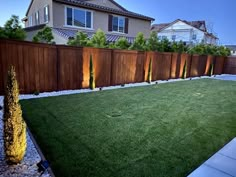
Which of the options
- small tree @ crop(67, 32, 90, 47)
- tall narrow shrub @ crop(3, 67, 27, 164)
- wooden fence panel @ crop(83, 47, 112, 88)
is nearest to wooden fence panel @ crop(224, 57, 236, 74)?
wooden fence panel @ crop(83, 47, 112, 88)

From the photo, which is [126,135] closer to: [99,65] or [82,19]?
[99,65]

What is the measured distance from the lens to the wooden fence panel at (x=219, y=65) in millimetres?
17525

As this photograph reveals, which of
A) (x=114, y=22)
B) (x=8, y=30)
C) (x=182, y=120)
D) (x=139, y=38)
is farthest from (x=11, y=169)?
(x=114, y=22)

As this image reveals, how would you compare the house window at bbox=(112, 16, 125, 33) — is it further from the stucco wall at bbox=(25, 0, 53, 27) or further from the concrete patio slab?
the concrete patio slab

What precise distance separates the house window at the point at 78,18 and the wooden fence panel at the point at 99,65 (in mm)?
6442

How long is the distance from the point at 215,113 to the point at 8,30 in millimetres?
7342

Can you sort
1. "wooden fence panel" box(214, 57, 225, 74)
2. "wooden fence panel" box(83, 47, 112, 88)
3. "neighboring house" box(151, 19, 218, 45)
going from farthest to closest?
"neighboring house" box(151, 19, 218, 45), "wooden fence panel" box(214, 57, 225, 74), "wooden fence panel" box(83, 47, 112, 88)

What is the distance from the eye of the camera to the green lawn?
8.51 ft

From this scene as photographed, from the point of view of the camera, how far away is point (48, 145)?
121 inches

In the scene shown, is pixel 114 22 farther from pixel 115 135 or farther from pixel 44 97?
pixel 115 135

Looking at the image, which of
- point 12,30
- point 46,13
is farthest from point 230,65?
point 12,30

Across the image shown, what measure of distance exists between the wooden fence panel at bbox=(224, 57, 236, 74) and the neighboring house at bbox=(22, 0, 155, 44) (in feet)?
29.7

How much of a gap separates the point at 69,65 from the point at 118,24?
32.8 feet

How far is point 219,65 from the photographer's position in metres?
18.1
